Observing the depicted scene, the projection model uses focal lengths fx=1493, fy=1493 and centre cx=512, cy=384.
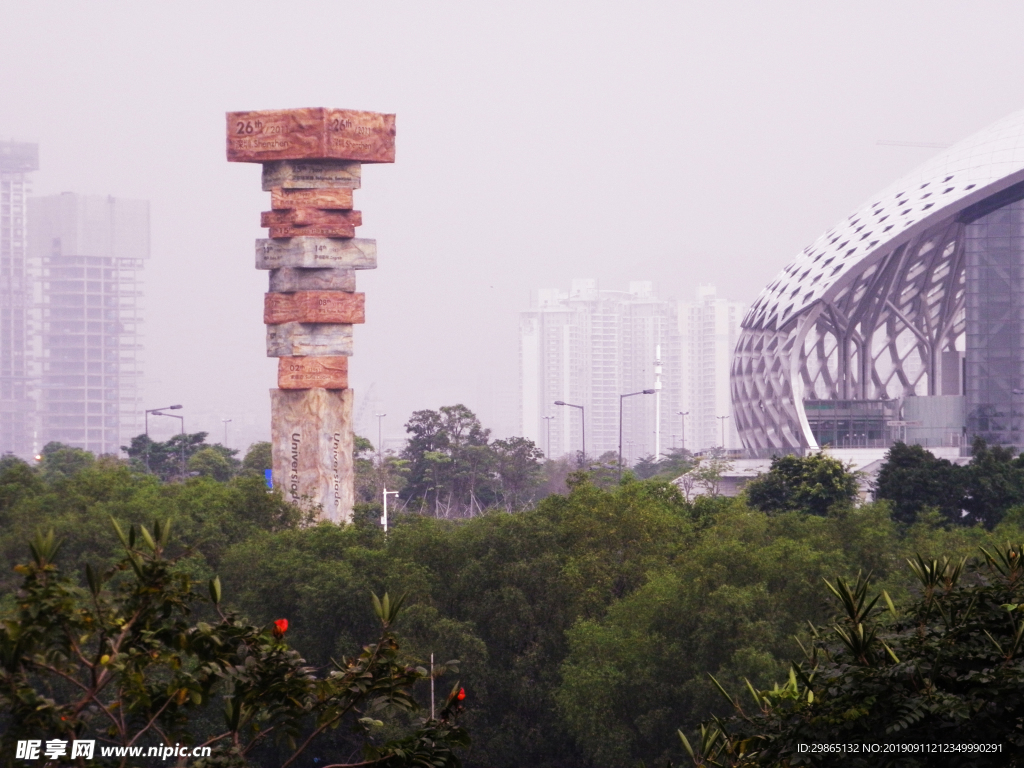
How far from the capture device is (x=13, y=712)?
7.42 metres

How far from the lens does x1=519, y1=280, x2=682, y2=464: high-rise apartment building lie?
168 m

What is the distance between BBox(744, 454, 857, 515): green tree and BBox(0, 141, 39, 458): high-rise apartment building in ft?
446

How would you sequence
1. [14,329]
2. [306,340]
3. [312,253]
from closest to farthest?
[312,253] → [306,340] → [14,329]

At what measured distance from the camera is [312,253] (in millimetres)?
37031

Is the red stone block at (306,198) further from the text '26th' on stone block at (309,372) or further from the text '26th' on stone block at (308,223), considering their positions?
the text '26th' on stone block at (309,372)

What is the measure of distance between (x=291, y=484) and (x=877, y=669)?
28.9 meters

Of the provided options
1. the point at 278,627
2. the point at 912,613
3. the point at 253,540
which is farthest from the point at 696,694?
the point at 278,627

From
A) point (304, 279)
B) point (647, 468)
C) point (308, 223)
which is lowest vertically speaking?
point (647, 468)

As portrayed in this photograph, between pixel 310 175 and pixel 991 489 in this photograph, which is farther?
pixel 991 489

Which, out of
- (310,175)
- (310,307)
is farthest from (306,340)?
(310,175)

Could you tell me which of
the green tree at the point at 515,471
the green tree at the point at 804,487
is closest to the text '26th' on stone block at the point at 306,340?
the green tree at the point at 804,487

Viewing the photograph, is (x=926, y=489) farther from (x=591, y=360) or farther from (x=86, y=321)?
(x=86, y=321)

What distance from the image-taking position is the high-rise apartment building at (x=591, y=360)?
553 feet

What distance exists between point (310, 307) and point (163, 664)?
29.4 metres
